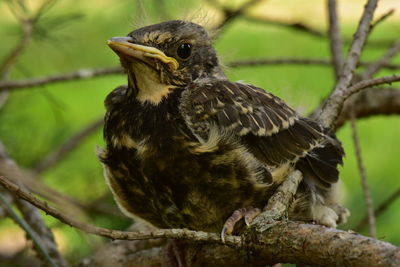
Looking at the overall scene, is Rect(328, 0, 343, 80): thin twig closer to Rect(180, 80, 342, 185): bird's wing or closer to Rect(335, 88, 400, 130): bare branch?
Rect(335, 88, 400, 130): bare branch

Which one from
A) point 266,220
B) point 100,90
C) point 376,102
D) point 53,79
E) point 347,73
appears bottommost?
point 266,220

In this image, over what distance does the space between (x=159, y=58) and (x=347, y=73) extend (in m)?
0.71

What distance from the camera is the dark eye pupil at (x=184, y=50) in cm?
255

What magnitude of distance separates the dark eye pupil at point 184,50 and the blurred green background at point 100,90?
0.96ft

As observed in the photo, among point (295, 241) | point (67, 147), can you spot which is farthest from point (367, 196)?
point (67, 147)

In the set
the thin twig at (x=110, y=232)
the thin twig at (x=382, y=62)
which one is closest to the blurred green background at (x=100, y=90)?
the thin twig at (x=110, y=232)

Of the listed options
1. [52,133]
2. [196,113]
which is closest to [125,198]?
[196,113]

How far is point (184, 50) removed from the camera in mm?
2570

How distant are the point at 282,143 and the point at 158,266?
0.70 meters

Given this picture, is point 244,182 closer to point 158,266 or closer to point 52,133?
point 158,266

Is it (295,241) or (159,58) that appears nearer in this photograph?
(295,241)

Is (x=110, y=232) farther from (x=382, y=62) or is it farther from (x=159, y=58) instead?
(x=382, y=62)

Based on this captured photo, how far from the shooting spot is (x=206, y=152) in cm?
222

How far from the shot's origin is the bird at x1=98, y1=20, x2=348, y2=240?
7.41 feet
